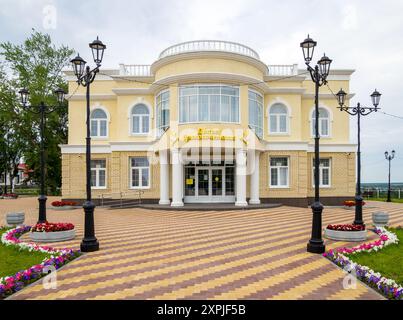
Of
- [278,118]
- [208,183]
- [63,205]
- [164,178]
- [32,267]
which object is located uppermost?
[278,118]

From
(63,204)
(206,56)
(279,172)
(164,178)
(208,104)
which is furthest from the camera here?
(279,172)

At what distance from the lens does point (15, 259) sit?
7.22 m

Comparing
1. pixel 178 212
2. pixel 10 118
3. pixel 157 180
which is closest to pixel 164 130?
pixel 157 180

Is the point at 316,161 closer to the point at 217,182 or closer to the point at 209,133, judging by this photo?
the point at 209,133

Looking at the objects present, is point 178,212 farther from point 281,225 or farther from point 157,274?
point 157,274

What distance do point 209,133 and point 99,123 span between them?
9.19 m

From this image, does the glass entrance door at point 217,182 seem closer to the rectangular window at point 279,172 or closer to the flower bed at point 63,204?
the rectangular window at point 279,172

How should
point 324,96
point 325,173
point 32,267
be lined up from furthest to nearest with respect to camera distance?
point 325,173, point 324,96, point 32,267

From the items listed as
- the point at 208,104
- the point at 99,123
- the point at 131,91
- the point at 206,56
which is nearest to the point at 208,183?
the point at 208,104

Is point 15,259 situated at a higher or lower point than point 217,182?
lower

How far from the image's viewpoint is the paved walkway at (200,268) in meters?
5.13

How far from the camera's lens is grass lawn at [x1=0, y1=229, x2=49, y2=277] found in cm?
641

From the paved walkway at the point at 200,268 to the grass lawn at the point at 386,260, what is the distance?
0.84 metres

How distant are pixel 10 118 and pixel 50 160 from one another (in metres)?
5.94
